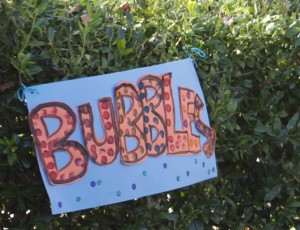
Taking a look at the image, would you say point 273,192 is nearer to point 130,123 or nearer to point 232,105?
point 232,105

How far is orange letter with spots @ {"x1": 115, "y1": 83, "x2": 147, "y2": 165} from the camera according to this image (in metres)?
2.78

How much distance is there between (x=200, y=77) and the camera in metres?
3.29

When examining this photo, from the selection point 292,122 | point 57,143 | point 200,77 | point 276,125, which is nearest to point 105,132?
point 57,143

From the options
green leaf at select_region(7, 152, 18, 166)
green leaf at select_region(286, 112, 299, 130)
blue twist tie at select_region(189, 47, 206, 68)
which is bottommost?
green leaf at select_region(286, 112, 299, 130)

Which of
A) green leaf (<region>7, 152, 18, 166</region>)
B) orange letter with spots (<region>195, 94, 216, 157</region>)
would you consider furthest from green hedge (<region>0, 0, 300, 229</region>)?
orange letter with spots (<region>195, 94, 216, 157</region>)

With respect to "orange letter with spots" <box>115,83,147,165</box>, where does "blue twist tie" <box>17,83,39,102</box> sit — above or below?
above

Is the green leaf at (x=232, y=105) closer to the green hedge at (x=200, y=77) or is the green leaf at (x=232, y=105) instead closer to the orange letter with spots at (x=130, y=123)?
the green hedge at (x=200, y=77)

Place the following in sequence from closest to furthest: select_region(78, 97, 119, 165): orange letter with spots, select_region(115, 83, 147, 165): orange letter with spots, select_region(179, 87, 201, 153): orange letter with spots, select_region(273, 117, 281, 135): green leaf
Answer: select_region(78, 97, 119, 165): orange letter with spots, select_region(115, 83, 147, 165): orange letter with spots, select_region(179, 87, 201, 153): orange letter with spots, select_region(273, 117, 281, 135): green leaf

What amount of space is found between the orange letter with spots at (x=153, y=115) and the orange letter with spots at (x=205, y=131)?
24 cm

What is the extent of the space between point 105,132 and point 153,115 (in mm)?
295

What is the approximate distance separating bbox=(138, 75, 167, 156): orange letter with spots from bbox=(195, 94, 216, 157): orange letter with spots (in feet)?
0.79

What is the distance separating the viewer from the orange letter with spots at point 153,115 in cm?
289

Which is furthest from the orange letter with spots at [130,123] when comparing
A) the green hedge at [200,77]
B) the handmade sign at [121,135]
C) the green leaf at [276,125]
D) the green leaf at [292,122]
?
the green leaf at [292,122]

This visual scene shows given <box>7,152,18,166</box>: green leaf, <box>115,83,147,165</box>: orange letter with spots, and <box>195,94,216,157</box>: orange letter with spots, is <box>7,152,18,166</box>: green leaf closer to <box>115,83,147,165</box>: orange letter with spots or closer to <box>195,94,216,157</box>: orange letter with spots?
<box>115,83,147,165</box>: orange letter with spots
